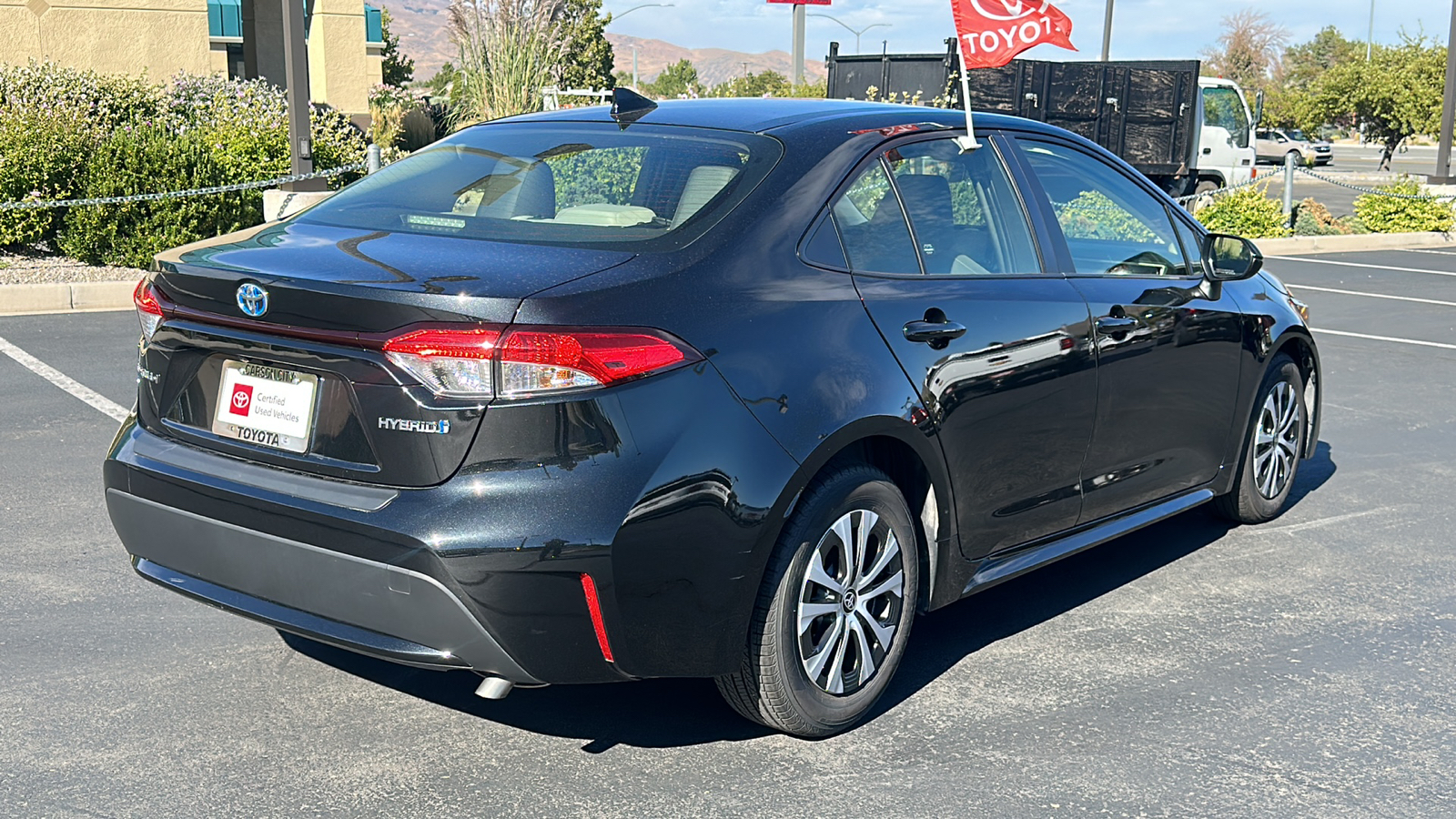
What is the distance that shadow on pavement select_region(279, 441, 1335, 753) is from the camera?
3.86 meters

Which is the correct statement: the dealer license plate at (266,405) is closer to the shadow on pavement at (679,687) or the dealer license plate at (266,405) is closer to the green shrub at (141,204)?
the shadow on pavement at (679,687)

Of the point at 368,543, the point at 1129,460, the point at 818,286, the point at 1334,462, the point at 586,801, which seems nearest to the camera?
the point at 368,543

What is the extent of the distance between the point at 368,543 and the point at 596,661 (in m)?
0.57

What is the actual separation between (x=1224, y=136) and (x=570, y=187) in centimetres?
2302

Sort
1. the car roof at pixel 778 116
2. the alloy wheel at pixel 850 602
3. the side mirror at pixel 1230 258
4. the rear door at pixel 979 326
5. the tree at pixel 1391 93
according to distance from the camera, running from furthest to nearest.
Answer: the tree at pixel 1391 93 → the side mirror at pixel 1230 258 → the car roof at pixel 778 116 → the rear door at pixel 979 326 → the alloy wheel at pixel 850 602

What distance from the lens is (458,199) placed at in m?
4.05

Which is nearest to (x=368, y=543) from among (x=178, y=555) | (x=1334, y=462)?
(x=178, y=555)

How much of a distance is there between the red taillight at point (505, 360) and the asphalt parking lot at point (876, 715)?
998 mm

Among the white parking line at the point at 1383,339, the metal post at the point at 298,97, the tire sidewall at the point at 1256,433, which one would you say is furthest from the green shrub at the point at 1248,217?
the tire sidewall at the point at 1256,433

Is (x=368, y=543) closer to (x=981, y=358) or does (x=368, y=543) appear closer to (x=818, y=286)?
(x=818, y=286)

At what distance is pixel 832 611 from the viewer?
12.3 feet

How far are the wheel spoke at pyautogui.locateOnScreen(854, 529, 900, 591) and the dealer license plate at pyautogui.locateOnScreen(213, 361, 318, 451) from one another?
4.83 ft

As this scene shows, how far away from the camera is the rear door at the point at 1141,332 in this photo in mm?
4695

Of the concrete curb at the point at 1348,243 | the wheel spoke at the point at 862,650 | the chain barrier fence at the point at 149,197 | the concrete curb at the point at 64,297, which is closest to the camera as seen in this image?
the wheel spoke at the point at 862,650
